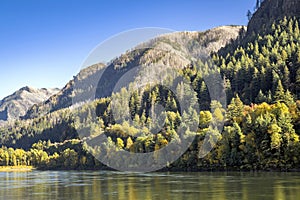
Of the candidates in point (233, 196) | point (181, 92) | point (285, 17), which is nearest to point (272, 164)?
point (233, 196)

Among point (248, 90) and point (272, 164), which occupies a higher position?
point (248, 90)

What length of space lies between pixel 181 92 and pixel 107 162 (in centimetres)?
5603

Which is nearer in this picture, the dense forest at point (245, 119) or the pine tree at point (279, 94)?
the dense forest at point (245, 119)

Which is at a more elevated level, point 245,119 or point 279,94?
point 279,94

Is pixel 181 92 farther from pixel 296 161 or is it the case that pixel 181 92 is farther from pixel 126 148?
pixel 296 161

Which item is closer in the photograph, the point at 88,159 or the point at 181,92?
the point at 88,159

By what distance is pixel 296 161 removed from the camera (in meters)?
76.1

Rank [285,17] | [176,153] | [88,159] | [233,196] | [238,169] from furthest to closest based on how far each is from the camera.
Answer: [285,17] < [88,159] < [176,153] < [238,169] < [233,196]

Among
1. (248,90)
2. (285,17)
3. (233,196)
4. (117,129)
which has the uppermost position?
(285,17)

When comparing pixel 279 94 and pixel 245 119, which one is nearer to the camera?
pixel 245 119

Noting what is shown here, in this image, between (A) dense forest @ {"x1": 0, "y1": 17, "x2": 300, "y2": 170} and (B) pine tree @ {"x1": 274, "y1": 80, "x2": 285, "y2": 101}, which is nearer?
(A) dense forest @ {"x1": 0, "y1": 17, "x2": 300, "y2": 170}

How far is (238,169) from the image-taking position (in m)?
85.5

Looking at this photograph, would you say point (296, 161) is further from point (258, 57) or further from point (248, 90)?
point (258, 57)

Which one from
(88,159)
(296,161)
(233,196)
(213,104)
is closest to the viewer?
(233,196)
